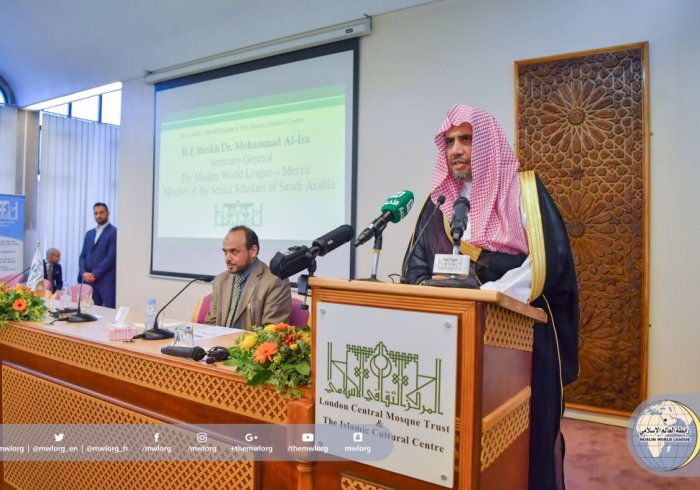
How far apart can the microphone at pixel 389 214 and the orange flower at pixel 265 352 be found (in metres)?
0.34

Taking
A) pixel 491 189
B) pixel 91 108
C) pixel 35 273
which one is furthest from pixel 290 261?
pixel 91 108

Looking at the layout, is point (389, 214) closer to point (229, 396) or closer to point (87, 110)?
point (229, 396)

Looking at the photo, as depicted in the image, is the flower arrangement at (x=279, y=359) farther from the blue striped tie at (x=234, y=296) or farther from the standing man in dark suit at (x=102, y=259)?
the standing man in dark suit at (x=102, y=259)

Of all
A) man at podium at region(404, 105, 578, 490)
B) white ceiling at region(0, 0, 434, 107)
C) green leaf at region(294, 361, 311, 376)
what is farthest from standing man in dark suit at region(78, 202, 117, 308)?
green leaf at region(294, 361, 311, 376)

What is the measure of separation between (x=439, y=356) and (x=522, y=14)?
3.10 meters

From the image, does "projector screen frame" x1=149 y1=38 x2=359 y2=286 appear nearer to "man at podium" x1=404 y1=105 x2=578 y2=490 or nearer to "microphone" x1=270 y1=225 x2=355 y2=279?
"man at podium" x1=404 y1=105 x2=578 y2=490

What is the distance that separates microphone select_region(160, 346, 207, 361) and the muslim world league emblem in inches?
76.9

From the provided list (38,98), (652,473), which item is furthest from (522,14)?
(38,98)

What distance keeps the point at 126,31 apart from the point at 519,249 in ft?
16.9

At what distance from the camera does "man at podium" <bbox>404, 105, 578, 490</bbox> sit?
1.43 metres

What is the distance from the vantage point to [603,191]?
9.89ft

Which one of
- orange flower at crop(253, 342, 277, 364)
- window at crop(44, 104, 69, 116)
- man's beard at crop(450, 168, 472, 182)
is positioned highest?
window at crop(44, 104, 69, 116)

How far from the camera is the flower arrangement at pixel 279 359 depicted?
119 cm

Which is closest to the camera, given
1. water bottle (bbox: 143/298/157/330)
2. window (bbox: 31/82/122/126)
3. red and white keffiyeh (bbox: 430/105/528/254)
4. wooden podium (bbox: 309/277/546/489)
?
wooden podium (bbox: 309/277/546/489)
